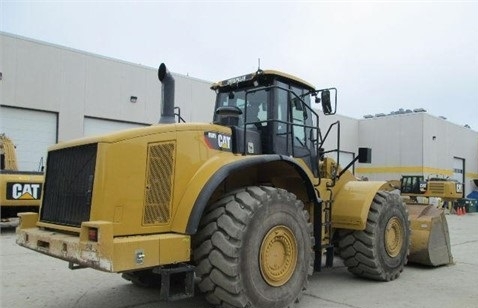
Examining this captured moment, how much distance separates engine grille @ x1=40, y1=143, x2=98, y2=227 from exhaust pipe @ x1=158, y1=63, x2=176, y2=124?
1.08 meters

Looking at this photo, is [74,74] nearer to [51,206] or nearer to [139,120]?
[139,120]

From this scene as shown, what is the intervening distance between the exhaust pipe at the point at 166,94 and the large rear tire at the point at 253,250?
1220 mm

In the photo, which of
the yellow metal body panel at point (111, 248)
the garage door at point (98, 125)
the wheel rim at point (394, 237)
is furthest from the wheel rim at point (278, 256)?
the garage door at point (98, 125)

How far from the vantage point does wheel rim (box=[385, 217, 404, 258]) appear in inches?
284

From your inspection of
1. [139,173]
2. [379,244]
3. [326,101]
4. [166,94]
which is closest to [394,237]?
[379,244]

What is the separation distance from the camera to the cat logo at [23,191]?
488 inches

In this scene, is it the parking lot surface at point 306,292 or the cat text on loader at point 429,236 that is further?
the cat text on loader at point 429,236

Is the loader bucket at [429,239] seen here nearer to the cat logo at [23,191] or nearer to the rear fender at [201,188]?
the rear fender at [201,188]

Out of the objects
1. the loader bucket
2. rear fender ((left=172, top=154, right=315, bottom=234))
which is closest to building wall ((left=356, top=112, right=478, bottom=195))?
the loader bucket

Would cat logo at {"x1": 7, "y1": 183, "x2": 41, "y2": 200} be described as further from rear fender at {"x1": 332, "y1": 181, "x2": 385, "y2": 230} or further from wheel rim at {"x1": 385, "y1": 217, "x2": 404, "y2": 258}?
wheel rim at {"x1": 385, "y1": 217, "x2": 404, "y2": 258}

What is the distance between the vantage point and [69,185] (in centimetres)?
483

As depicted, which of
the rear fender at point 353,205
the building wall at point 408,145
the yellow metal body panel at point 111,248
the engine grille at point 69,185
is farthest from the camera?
the building wall at point 408,145

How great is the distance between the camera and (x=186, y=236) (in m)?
4.56

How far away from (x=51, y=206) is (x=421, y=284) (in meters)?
5.22
